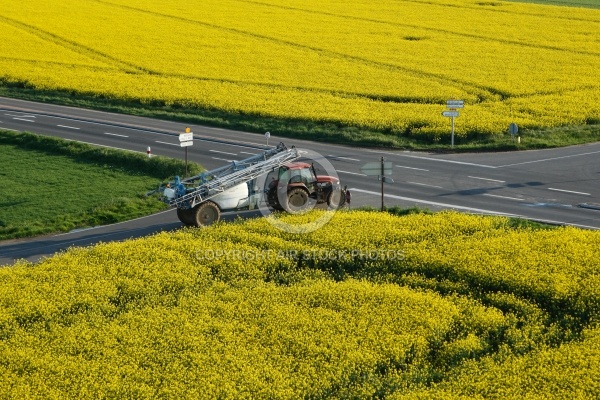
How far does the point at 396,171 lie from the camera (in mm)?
51188

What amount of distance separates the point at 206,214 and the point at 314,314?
1176 cm

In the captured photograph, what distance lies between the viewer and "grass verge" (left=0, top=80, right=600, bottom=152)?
56875 millimetres

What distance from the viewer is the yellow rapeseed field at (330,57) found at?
6538 cm

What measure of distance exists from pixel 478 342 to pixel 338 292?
565cm

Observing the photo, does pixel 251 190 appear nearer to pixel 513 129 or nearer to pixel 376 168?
pixel 376 168

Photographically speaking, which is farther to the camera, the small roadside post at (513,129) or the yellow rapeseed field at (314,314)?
the small roadside post at (513,129)

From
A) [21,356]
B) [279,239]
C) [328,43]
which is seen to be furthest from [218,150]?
[328,43]

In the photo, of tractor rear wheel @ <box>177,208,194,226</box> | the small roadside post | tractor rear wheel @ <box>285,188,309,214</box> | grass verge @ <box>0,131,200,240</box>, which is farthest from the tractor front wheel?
the small roadside post

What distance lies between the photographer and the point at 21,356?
2677cm

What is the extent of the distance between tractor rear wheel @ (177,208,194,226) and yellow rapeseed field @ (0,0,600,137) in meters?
22.7

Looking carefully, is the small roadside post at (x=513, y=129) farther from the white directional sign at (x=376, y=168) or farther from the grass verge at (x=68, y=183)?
the grass verge at (x=68, y=183)

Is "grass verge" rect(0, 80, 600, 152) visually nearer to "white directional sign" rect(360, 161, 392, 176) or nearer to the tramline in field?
the tramline in field

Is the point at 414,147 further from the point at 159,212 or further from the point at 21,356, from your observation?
the point at 21,356

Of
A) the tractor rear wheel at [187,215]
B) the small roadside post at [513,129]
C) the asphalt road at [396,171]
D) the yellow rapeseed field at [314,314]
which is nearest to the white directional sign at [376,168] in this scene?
the yellow rapeseed field at [314,314]
